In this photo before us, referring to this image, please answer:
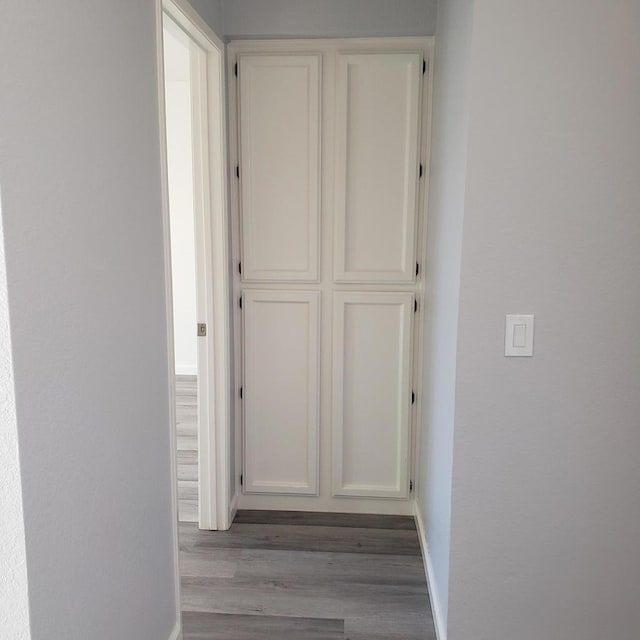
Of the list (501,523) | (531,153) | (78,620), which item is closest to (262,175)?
(531,153)

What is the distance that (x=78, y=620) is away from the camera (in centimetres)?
130

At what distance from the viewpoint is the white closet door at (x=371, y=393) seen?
2.83m

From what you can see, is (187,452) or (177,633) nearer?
(177,633)

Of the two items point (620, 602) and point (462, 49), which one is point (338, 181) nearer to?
point (462, 49)

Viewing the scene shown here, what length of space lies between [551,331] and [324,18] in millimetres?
1797

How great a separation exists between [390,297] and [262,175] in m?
0.86

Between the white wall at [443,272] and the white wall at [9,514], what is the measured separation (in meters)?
1.22

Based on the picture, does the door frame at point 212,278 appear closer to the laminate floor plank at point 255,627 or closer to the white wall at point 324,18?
the white wall at point 324,18

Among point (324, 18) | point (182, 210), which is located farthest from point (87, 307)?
point (182, 210)

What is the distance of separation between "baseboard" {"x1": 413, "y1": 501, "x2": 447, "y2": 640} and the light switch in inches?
37.4

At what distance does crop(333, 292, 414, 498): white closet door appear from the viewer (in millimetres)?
2832

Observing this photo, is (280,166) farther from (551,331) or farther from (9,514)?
(9,514)

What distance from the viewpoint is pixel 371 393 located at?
2889mm

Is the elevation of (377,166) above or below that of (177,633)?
above
